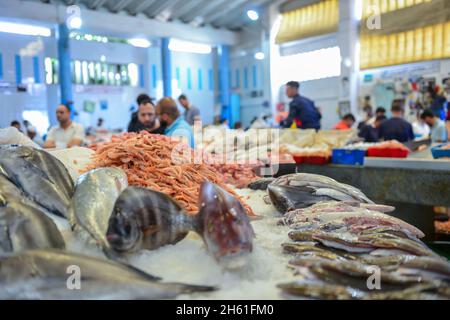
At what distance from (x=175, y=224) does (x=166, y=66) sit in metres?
14.2

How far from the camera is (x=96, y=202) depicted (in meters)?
1.38

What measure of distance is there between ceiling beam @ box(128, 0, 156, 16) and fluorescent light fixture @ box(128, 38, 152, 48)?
4.05 feet

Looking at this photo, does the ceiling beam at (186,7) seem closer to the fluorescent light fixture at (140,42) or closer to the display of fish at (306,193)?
the fluorescent light fixture at (140,42)

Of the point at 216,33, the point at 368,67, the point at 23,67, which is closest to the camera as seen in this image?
the point at 23,67

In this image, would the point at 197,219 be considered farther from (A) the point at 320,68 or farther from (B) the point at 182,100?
(A) the point at 320,68

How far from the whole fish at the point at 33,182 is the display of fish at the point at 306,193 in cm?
101

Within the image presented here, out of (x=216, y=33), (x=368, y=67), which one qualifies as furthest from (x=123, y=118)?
(x=368, y=67)

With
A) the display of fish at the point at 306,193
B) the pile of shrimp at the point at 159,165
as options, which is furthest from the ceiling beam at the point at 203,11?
the display of fish at the point at 306,193

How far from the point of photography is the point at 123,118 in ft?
49.0

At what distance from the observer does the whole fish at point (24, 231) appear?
1.18 metres

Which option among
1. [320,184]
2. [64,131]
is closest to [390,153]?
[320,184]

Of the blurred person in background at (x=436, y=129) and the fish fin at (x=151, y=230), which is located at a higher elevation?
the blurred person in background at (x=436, y=129)

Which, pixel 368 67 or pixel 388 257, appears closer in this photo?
pixel 388 257
